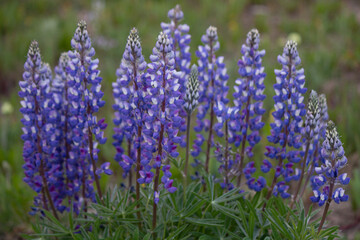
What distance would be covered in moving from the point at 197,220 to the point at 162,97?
0.73 metres

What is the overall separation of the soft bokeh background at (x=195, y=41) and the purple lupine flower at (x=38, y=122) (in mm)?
1025

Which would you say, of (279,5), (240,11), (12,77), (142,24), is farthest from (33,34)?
(279,5)

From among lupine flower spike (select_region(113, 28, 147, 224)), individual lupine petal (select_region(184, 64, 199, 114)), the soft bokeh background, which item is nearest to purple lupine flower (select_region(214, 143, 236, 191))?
individual lupine petal (select_region(184, 64, 199, 114))

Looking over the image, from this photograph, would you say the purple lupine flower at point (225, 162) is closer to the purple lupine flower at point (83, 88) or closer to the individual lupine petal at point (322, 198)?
the individual lupine petal at point (322, 198)

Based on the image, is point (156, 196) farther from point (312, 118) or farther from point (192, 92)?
point (312, 118)

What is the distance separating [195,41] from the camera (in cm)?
634

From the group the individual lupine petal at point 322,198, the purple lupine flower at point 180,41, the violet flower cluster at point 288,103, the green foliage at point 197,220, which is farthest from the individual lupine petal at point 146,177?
the individual lupine petal at point 322,198

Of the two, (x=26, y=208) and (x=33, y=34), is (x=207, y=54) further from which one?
(x=33, y=34)

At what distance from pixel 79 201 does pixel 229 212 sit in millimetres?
969

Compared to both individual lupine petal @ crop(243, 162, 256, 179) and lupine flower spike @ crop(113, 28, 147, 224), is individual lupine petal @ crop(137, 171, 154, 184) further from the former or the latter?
individual lupine petal @ crop(243, 162, 256, 179)

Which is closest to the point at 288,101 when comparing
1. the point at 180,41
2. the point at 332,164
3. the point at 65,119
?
the point at 332,164

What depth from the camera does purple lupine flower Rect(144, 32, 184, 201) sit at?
2.10 m

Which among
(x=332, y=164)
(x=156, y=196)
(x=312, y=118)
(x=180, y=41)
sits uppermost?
(x=180, y=41)

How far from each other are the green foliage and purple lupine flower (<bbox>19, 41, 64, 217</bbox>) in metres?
0.28
